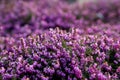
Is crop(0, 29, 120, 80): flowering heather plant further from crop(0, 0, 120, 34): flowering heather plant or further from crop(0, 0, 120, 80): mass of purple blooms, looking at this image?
crop(0, 0, 120, 34): flowering heather plant

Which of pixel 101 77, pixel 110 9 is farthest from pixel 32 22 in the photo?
pixel 101 77

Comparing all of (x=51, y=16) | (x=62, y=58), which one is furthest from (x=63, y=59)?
(x=51, y=16)

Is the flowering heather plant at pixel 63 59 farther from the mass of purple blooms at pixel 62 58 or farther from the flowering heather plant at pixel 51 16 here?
the flowering heather plant at pixel 51 16

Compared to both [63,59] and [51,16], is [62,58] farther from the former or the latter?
[51,16]

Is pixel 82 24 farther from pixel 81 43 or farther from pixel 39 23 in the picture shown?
pixel 81 43

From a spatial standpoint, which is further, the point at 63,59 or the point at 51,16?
the point at 51,16

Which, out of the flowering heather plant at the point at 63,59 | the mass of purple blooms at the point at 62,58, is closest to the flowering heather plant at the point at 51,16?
the mass of purple blooms at the point at 62,58

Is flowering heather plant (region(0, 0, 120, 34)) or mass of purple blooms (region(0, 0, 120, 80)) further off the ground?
mass of purple blooms (region(0, 0, 120, 80))

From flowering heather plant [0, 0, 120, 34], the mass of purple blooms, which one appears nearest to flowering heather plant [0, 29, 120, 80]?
the mass of purple blooms
